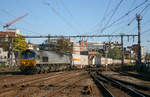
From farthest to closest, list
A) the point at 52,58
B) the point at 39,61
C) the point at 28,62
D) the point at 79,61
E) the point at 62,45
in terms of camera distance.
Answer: the point at 62,45 → the point at 79,61 → the point at 52,58 → the point at 39,61 → the point at 28,62

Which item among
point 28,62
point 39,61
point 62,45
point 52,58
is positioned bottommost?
point 28,62

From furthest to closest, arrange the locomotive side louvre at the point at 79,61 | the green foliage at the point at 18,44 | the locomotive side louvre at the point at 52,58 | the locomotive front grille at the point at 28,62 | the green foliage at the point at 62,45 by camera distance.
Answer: the green foliage at the point at 62,45 → the green foliage at the point at 18,44 → the locomotive side louvre at the point at 79,61 → the locomotive side louvre at the point at 52,58 → the locomotive front grille at the point at 28,62

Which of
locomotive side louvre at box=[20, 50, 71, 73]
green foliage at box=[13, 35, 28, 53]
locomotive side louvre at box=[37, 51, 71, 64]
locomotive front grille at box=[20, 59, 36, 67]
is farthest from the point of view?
green foliage at box=[13, 35, 28, 53]

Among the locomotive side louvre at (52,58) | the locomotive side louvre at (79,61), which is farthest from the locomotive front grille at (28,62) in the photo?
the locomotive side louvre at (79,61)

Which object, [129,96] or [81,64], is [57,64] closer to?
[81,64]

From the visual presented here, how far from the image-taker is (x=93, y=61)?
46938 millimetres

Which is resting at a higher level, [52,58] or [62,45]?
[62,45]

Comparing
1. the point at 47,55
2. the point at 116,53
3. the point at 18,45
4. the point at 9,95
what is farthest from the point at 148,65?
the point at 116,53

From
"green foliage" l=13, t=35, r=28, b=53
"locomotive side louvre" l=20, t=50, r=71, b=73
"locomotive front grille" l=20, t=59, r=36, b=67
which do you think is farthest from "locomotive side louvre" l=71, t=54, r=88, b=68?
"green foliage" l=13, t=35, r=28, b=53

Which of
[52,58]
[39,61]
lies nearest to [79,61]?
[52,58]

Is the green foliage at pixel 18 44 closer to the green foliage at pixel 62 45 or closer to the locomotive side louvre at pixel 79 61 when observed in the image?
the green foliage at pixel 62 45

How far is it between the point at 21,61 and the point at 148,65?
841 inches

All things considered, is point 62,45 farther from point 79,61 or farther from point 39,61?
point 39,61

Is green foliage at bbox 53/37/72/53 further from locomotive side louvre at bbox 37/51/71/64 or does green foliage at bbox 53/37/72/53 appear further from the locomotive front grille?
the locomotive front grille
